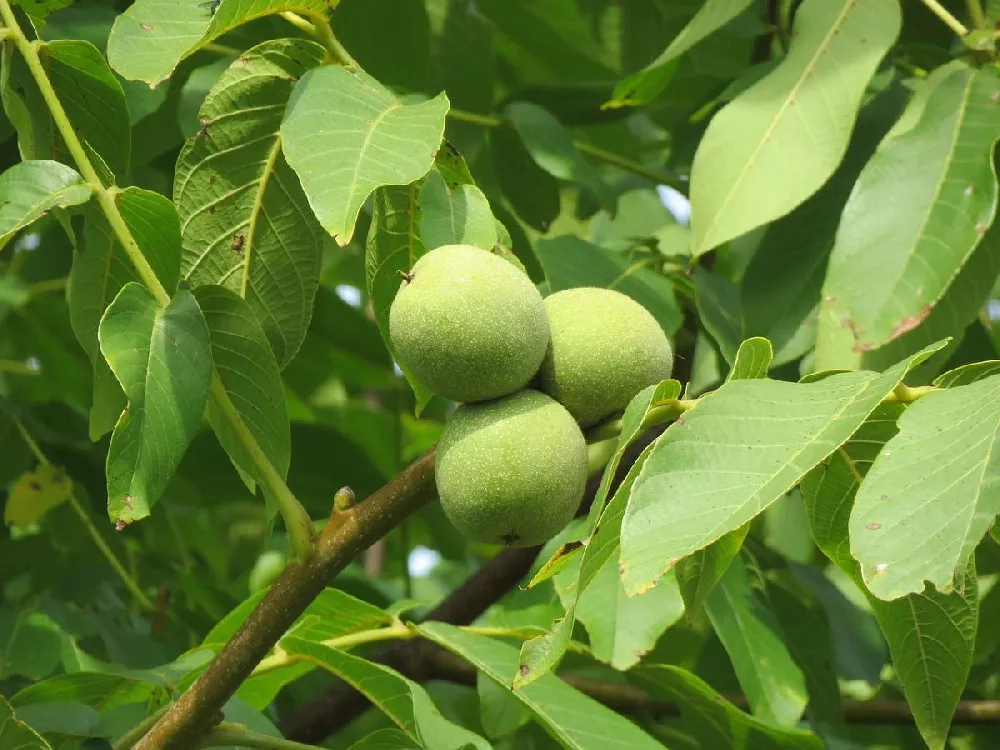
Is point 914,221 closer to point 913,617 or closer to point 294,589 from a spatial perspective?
point 913,617

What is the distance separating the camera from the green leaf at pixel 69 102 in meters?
1.42

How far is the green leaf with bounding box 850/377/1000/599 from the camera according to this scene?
36.1 inches

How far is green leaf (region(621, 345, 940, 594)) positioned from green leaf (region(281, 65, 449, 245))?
36 cm

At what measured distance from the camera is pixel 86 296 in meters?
1.43

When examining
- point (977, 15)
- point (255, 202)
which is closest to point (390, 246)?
point (255, 202)

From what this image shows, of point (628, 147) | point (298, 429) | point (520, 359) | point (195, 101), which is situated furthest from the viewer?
point (628, 147)

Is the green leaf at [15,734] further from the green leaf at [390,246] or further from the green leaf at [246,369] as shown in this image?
the green leaf at [390,246]

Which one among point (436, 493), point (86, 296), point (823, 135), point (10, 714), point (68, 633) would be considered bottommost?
point (68, 633)

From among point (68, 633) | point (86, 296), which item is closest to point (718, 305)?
point (86, 296)

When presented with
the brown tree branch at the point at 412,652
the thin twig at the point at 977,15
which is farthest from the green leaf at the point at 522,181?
the thin twig at the point at 977,15

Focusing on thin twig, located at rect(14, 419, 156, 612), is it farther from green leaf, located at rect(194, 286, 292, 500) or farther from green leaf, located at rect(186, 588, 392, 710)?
green leaf, located at rect(194, 286, 292, 500)

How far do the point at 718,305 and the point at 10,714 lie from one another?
1174mm

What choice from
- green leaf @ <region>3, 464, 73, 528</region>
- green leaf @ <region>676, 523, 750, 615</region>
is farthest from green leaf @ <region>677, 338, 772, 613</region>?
green leaf @ <region>3, 464, 73, 528</region>

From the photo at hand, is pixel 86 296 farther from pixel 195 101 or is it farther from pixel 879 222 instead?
pixel 879 222
